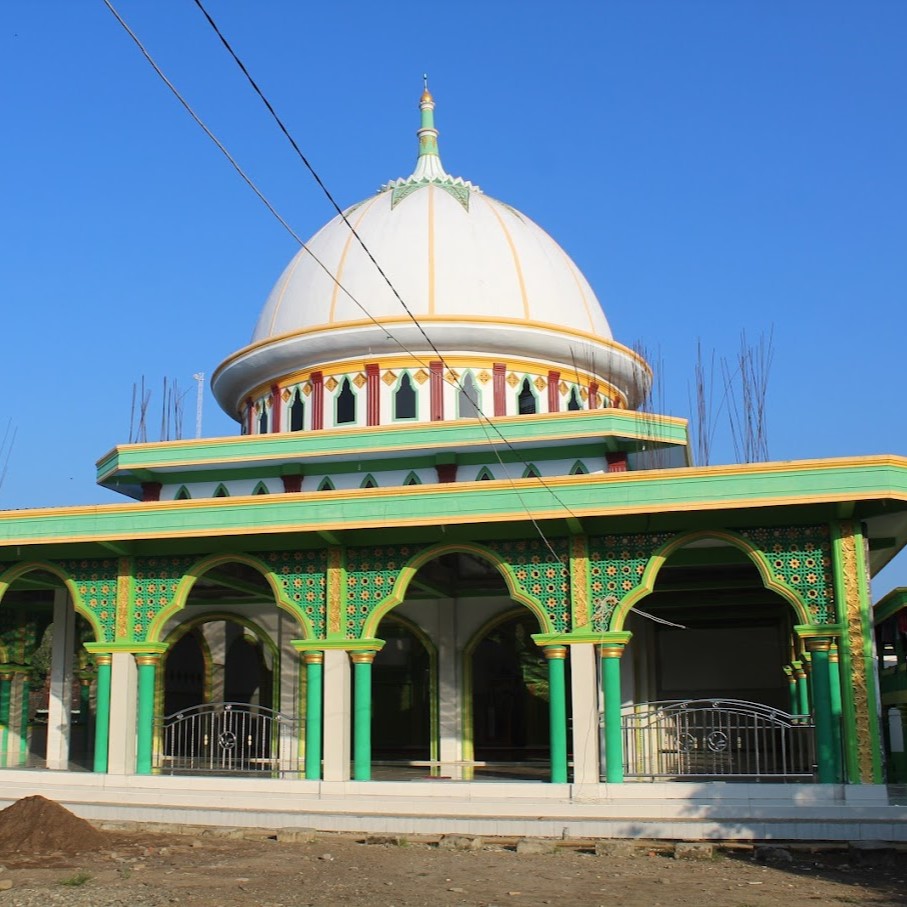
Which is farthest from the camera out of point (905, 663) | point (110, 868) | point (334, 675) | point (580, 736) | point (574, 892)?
point (905, 663)

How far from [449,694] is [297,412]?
257 inches

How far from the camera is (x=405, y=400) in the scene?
22.0 metres

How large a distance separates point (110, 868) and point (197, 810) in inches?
128

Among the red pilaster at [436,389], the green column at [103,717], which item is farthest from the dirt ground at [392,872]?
the red pilaster at [436,389]

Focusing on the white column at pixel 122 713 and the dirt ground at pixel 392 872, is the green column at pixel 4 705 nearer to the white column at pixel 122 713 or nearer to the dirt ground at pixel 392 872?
the white column at pixel 122 713

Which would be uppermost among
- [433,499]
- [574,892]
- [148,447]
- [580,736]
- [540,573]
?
[148,447]

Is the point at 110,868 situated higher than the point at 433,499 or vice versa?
the point at 433,499

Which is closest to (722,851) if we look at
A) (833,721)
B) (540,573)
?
(833,721)

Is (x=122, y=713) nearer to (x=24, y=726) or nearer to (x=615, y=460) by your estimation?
(x=24, y=726)

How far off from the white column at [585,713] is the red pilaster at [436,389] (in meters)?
7.15

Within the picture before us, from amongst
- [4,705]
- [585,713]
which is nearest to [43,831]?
[585,713]

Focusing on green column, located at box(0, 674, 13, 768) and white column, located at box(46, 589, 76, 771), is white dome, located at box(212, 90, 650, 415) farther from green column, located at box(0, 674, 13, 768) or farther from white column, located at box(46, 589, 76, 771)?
green column, located at box(0, 674, 13, 768)

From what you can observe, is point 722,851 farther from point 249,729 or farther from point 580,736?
point 249,729

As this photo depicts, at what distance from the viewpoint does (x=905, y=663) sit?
1942 cm
